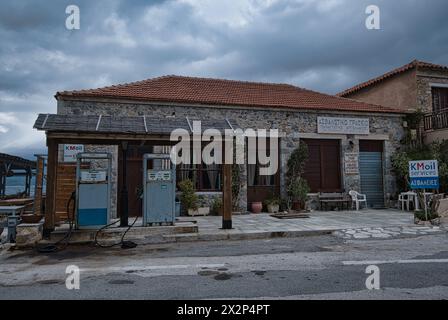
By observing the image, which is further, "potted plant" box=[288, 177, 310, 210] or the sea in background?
the sea in background

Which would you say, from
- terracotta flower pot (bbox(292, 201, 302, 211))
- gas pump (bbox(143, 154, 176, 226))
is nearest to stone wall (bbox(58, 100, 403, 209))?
terracotta flower pot (bbox(292, 201, 302, 211))

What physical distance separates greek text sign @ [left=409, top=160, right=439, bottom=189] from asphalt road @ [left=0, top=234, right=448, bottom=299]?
268cm

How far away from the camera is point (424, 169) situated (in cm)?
1006

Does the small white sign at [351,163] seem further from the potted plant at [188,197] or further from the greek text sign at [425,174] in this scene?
the potted plant at [188,197]

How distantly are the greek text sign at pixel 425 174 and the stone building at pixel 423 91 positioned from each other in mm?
6042

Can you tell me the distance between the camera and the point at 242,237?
27.4 ft

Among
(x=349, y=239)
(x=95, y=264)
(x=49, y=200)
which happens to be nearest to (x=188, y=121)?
(x=49, y=200)

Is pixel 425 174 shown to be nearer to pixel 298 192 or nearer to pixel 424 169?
pixel 424 169

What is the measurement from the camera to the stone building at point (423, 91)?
1558 centimetres

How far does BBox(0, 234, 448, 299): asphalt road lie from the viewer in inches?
165

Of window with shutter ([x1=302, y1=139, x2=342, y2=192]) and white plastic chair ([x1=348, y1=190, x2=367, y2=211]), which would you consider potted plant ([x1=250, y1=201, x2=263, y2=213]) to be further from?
white plastic chair ([x1=348, y1=190, x2=367, y2=211])

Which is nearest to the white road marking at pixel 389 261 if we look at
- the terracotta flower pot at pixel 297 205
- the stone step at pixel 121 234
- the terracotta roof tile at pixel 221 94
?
the stone step at pixel 121 234
